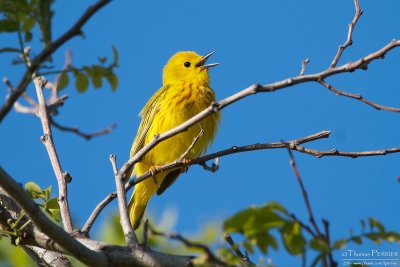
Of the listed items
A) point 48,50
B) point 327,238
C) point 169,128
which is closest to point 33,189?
point 48,50

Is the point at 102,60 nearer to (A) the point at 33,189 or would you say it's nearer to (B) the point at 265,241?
(B) the point at 265,241

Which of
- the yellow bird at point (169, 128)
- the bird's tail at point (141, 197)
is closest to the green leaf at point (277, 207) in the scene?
the yellow bird at point (169, 128)

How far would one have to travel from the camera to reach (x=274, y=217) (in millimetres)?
1667

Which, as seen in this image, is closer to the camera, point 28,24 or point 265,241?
point 265,241

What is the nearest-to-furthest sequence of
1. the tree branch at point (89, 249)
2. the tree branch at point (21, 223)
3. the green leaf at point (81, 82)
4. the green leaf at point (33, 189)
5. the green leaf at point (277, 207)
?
the green leaf at point (277, 207)
the green leaf at point (81, 82)
the tree branch at point (89, 249)
the tree branch at point (21, 223)
the green leaf at point (33, 189)

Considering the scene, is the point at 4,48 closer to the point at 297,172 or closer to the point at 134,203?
the point at 297,172

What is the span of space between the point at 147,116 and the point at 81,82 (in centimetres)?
447

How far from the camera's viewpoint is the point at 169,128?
621 cm

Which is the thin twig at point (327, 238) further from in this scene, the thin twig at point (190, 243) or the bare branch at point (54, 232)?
the bare branch at point (54, 232)

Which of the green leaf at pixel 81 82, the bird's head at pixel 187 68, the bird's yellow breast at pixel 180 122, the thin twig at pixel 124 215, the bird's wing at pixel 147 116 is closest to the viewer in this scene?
the green leaf at pixel 81 82

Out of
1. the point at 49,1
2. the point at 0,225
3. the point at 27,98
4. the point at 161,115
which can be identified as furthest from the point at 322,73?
the point at 161,115

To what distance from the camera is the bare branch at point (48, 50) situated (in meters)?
1.72

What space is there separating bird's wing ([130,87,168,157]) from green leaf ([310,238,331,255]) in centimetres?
480

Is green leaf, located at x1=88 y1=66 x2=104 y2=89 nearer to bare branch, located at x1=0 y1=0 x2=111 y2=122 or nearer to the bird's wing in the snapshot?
bare branch, located at x1=0 y1=0 x2=111 y2=122
